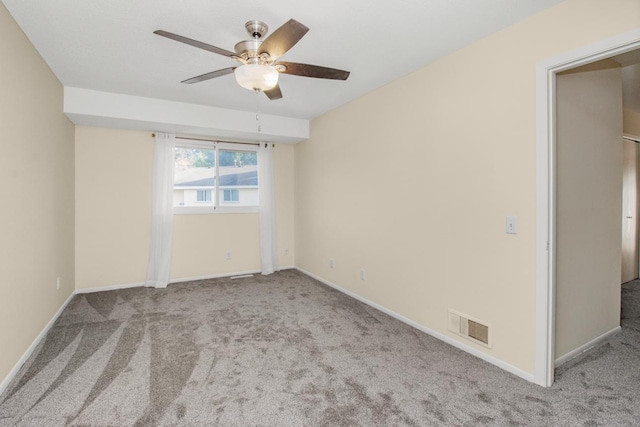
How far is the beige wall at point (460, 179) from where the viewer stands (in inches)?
82.4

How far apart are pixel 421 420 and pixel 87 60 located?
12.6 feet

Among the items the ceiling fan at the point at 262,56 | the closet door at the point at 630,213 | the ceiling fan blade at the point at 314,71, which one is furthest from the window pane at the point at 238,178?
the closet door at the point at 630,213

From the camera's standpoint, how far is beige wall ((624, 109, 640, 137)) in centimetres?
416

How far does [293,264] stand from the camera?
18.2 feet

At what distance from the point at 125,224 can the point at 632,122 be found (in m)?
7.23

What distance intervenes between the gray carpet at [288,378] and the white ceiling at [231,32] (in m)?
2.49

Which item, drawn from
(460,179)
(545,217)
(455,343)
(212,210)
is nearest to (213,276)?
(212,210)

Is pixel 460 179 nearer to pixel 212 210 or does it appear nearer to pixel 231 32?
pixel 231 32

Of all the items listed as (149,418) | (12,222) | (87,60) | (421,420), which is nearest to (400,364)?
(421,420)

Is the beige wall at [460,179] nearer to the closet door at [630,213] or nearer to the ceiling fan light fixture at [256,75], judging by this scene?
the ceiling fan light fixture at [256,75]

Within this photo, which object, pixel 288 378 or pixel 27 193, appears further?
pixel 27 193

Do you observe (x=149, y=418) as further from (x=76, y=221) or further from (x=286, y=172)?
(x=286, y=172)

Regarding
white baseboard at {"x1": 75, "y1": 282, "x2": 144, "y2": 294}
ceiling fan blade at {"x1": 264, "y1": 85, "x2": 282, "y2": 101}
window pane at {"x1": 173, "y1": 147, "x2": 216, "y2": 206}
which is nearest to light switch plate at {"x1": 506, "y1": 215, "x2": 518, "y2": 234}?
ceiling fan blade at {"x1": 264, "y1": 85, "x2": 282, "y2": 101}

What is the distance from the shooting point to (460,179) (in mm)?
2562
